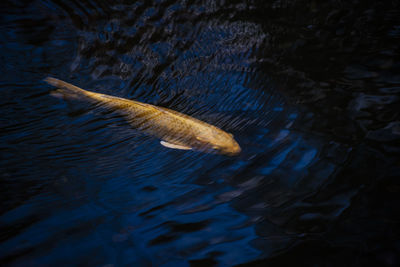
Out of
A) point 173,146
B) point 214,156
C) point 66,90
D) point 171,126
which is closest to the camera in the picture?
point 214,156

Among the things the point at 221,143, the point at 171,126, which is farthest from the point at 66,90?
the point at 221,143

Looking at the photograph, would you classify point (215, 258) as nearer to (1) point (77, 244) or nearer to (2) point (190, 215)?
(2) point (190, 215)

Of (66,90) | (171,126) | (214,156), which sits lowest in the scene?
(214,156)

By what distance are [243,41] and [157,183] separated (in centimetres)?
246

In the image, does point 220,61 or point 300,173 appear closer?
point 300,173

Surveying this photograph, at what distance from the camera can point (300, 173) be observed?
1.74 metres

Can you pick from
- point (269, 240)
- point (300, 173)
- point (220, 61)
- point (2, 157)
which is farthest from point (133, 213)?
point (220, 61)

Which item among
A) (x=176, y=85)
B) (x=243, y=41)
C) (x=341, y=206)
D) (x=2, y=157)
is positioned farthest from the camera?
(x=243, y=41)

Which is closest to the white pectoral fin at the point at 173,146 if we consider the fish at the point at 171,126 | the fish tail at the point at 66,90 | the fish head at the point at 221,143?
the fish at the point at 171,126

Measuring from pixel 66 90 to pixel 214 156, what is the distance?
1865mm

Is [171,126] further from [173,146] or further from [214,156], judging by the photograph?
[214,156]

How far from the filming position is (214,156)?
6.68 ft

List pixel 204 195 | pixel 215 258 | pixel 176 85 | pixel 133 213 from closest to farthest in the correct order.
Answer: pixel 215 258
pixel 133 213
pixel 204 195
pixel 176 85

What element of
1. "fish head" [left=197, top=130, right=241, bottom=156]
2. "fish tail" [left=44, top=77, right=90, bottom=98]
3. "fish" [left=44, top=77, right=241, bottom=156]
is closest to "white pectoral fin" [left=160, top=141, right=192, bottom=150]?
"fish" [left=44, top=77, right=241, bottom=156]
